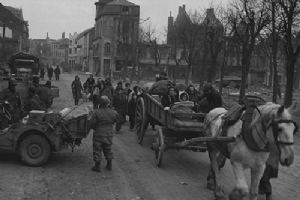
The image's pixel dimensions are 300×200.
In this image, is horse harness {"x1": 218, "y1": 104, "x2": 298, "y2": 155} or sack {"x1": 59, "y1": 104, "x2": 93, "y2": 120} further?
sack {"x1": 59, "y1": 104, "x2": 93, "y2": 120}

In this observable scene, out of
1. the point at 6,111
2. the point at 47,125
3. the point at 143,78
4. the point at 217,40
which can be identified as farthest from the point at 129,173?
the point at 143,78

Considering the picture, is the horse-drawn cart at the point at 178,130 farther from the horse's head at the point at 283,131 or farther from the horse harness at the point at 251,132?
the horse's head at the point at 283,131

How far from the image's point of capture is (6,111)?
1092 centimetres

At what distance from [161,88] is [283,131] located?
6.56 meters

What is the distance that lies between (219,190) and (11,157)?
4896 mm

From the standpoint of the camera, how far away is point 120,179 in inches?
352

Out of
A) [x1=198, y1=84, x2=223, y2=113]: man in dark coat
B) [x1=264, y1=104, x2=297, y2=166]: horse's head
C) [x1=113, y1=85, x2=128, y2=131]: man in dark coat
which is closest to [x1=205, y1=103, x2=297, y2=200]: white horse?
[x1=264, y1=104, x2=297, y2=166]: horse's head

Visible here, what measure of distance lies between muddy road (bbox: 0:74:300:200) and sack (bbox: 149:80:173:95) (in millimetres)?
1608

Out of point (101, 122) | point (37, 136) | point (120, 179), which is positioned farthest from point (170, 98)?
point (37, 136)

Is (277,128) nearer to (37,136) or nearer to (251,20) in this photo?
(37,136)

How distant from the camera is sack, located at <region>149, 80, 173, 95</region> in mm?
12211

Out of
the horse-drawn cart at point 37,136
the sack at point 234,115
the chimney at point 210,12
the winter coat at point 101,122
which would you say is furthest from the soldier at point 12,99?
the chimney at point 210,12

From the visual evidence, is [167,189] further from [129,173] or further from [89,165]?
[89,165]

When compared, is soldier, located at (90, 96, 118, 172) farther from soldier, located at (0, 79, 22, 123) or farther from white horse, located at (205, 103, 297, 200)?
white horse, located at (205, 103, 297, 200)
